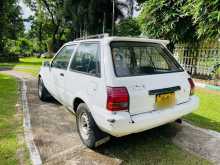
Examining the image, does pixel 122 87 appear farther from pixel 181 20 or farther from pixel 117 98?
pixel 181 20

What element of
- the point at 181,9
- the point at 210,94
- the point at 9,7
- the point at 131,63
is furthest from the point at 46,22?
the point at 131,63

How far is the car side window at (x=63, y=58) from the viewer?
445cm

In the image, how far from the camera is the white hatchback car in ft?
9.85

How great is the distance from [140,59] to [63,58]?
5.82ft

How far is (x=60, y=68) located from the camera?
4.71 metres

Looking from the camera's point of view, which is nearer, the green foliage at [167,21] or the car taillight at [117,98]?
the car taillight at [117,98]

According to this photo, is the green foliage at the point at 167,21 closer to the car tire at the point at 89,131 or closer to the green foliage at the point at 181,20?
the green foliage at the point at 181,20

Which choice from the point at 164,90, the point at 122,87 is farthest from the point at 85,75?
the point at 164,90

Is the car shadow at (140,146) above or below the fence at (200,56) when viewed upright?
below

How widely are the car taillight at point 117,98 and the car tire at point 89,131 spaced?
582 millimetres

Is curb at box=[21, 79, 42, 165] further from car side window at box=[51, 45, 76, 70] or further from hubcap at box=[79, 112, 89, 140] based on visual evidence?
car side window at box=[51, 45, 76, 70]

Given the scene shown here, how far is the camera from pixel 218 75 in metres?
8.66

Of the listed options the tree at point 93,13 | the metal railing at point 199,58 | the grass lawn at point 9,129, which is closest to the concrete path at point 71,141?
the grass lawn at point 9,129

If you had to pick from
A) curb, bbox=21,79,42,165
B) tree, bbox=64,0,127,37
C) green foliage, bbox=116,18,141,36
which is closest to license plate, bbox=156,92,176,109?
curb, bbox=21,79,42,165
